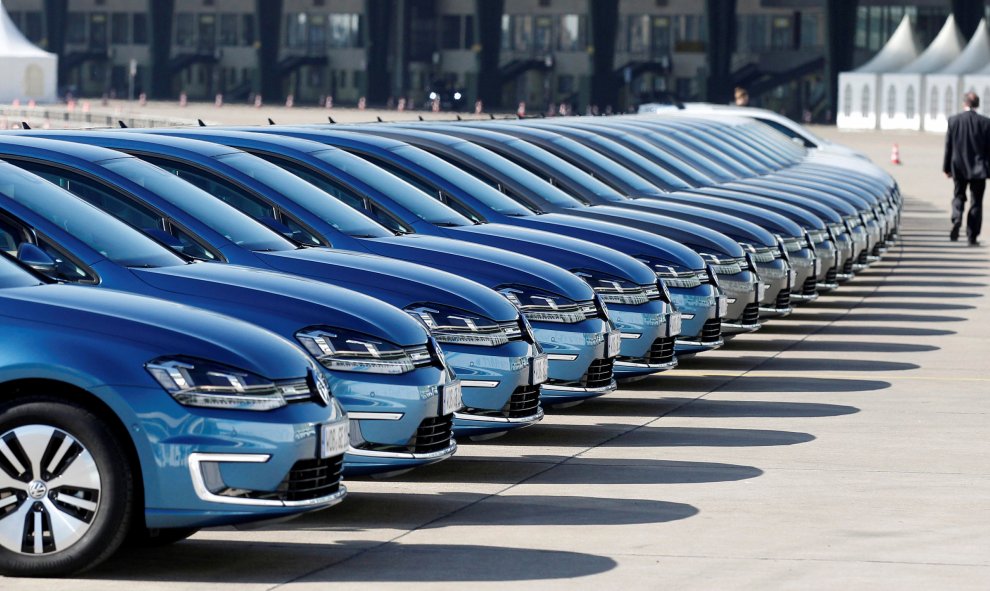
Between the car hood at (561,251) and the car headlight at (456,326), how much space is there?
2491mm

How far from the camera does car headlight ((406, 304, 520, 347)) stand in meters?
9.63

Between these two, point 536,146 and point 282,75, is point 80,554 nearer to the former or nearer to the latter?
point 536,146

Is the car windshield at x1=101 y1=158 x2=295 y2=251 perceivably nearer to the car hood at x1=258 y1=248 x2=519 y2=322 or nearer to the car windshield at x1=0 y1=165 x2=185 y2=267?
the car hood at x1=258 y1=248 x2=519 y2=322

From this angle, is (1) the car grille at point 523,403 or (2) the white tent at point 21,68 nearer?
(1) the car grille at point 523,403

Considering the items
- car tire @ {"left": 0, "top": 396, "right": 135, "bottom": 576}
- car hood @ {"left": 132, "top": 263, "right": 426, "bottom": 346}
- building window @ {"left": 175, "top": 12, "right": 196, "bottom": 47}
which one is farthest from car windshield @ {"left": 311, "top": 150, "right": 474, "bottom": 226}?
building window @ {"left": 175, "top": 12, "right": 196, "bottom": 47}

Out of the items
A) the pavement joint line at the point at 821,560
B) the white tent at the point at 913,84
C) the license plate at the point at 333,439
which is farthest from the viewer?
the white tent at the point at 913,84

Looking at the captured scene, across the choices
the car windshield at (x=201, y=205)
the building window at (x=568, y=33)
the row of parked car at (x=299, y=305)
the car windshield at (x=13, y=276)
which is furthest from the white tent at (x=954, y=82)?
the car windshield at (x=13, y=276)

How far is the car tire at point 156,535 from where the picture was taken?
711cm

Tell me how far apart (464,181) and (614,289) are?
6.10 ft

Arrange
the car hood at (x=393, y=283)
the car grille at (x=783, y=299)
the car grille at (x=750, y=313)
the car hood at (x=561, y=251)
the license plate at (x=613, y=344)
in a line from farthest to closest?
the car grille at (x=783, y=299) → the car grille at (x=750, y=313) → the car hood at (x=561, y=251) → the license plate at (x=613, y=344) → the car hood at (x=393, y=283)

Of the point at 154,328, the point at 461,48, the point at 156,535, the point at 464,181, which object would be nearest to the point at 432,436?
the point at 156,535

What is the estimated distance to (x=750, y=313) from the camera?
1527 cm

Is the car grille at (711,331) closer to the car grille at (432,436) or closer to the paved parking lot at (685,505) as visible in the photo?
the paved parking lot at (685,505)

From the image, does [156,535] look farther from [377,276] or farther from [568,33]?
[568,33]
